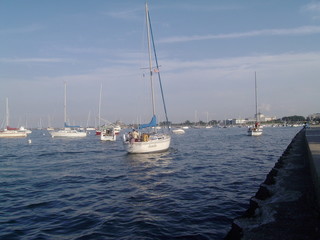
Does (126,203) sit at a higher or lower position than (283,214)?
lower

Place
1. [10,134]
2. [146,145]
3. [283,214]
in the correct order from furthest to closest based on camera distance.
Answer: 1. [10,134]
2. [146,145]
3. [283,214]

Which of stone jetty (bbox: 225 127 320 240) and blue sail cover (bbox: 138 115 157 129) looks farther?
blue sail cover (bbox: 138 115 157 129)

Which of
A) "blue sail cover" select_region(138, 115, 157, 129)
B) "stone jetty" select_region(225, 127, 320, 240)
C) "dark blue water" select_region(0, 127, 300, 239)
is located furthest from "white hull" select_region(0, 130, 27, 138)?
"stone jetty" select_region(225, 127, 320, 240)

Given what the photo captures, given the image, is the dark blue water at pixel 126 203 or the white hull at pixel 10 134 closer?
the dark blue water at pixel 126 203

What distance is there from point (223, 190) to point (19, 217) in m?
8.04

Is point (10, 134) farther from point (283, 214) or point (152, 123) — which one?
point (283, 214)

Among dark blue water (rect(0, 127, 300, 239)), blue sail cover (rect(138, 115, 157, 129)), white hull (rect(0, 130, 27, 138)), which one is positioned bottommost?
dark blue water (rect(0, 127, 300, 239))

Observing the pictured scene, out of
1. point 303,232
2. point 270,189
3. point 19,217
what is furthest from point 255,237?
point 19,217

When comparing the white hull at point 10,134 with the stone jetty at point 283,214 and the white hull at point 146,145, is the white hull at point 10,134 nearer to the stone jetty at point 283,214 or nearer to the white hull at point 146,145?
the white hull at point 146,145

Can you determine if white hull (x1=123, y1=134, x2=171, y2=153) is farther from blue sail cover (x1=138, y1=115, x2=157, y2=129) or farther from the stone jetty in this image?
the stone jetty

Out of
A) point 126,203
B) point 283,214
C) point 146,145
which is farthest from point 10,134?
point 283,214

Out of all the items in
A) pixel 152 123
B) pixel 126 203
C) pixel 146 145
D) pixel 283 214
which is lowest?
pixel 126 203

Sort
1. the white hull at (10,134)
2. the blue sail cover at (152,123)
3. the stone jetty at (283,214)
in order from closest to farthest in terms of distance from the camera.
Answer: the stone jetty at (283,214) < the blue sail cover at (152,123) < the white hull at (10,134)

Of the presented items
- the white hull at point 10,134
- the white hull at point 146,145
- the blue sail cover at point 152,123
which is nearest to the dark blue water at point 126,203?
the white hull at point 146,145
